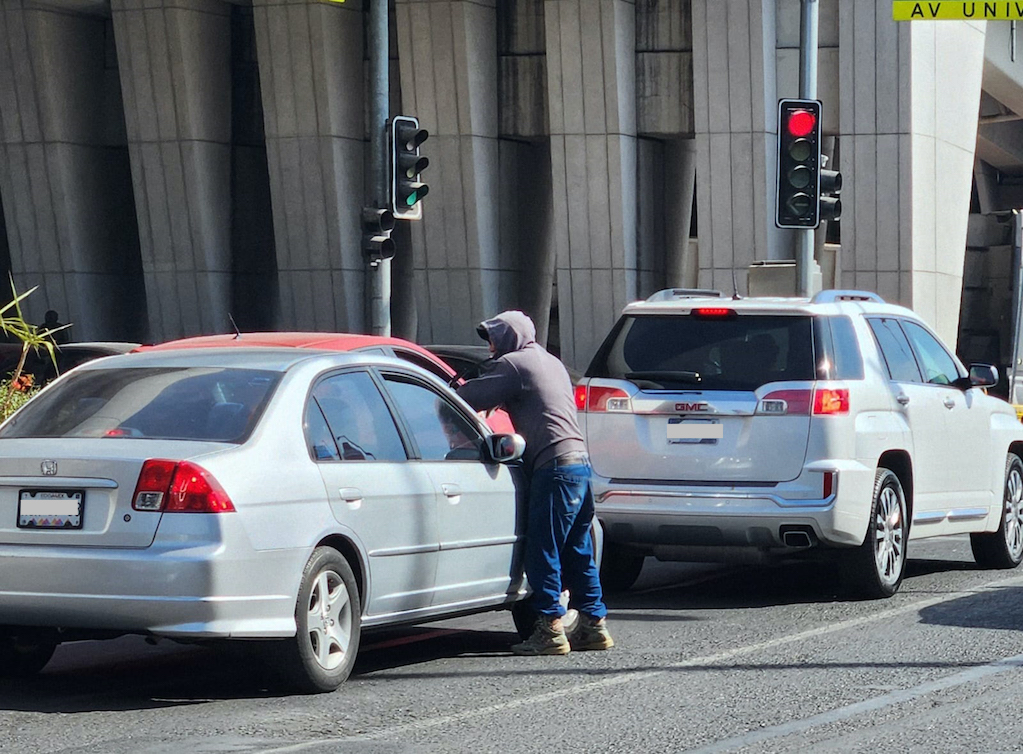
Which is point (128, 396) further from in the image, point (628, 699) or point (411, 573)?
point (628, 699)

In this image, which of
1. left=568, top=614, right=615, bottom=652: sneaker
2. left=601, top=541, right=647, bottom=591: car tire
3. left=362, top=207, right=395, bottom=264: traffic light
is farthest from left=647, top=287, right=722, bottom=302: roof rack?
left=362, top=207, right=395, bottom=264: traffic light

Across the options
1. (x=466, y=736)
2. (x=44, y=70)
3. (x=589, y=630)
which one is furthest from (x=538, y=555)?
(x=44, y=70)

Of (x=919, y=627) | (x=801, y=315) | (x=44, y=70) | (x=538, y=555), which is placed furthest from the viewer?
(x=44, y=70)

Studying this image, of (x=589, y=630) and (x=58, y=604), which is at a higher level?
(x=58, y=604)

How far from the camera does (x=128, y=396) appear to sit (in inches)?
318

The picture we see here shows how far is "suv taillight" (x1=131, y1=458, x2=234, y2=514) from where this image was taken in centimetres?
731

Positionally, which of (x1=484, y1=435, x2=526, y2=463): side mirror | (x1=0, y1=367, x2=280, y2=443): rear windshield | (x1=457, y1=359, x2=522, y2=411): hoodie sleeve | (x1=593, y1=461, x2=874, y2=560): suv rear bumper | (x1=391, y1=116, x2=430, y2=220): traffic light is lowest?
(x1=593, y1=461, x2=874, y2=560): suv rear bumper

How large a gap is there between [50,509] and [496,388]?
97.1 inches

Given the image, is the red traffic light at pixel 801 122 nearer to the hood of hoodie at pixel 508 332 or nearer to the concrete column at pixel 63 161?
the hood of hoodie at pixel 508 332

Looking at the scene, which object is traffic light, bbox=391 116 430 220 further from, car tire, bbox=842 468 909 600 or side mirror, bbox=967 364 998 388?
car tire, bbox=842 468 909 600

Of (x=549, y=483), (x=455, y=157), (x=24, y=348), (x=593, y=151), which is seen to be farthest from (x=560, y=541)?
(x=455, y=157)

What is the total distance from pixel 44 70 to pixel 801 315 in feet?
83.6

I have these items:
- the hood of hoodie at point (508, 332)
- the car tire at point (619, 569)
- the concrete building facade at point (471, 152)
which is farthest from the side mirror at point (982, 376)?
the concrete building facade at point (471, 152)

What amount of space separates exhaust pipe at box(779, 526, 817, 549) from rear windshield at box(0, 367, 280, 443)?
12.3ft
